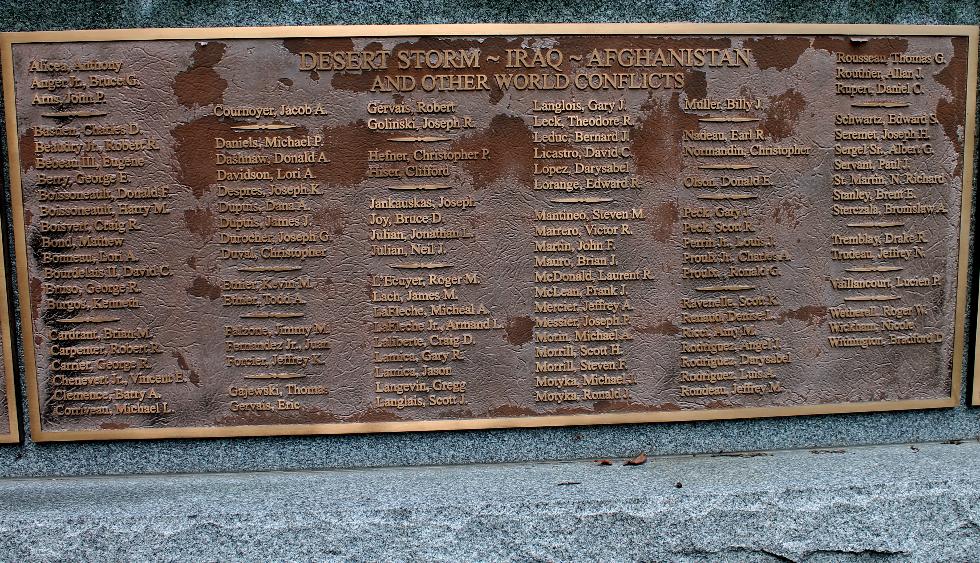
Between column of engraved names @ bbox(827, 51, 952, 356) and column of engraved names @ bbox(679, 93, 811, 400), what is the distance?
0.99 feet

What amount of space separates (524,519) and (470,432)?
610mm

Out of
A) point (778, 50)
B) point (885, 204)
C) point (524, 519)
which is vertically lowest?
point (524, 519)

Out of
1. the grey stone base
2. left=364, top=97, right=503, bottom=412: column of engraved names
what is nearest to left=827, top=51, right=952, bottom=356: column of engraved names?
the grey stone base

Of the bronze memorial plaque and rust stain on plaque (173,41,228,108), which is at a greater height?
rust stain on plaque (173,41,228,108)

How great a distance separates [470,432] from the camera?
357cm

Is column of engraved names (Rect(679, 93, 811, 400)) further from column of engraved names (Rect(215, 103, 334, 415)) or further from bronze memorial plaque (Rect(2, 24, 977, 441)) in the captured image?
column of engraved names (Rect(215, 103, 334, 415))

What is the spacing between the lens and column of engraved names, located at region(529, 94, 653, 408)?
3.38m

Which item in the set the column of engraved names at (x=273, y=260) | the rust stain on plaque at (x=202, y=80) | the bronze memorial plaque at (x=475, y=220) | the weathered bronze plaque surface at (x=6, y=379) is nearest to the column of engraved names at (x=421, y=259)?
the bronze memorial plaque at (x=475, y=220)

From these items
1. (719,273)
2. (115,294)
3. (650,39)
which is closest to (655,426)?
(719,273)

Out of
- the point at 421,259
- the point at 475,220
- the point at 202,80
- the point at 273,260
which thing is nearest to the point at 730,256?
the point at 475,220

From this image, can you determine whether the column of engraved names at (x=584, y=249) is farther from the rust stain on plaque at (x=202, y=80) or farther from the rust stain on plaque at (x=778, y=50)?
the rust stain on plaque at (x=202, y=80)

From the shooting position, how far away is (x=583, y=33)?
3.33 metres

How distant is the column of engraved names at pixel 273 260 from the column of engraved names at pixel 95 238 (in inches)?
12.4

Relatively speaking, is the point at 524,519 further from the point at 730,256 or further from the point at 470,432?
the point at 730,256
